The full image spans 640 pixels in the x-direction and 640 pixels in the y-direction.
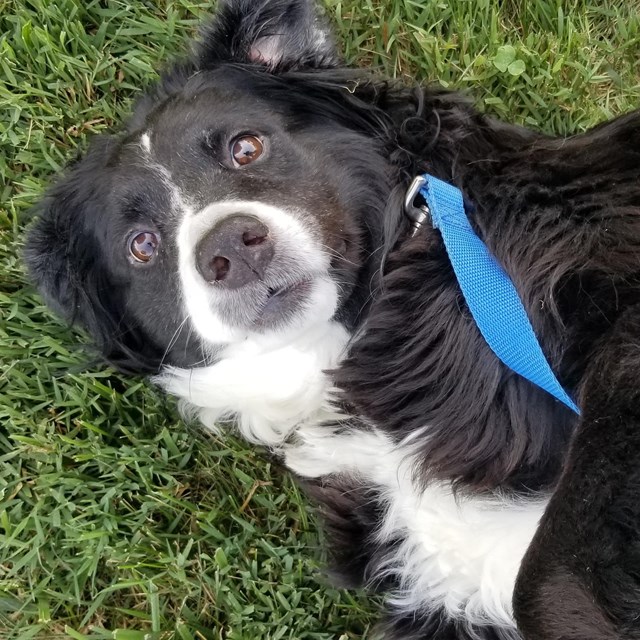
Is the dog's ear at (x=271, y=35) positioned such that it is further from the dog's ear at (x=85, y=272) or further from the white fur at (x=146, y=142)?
the dog's ear at (x=85, y=272)

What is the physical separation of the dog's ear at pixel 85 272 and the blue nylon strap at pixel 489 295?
5.08ft

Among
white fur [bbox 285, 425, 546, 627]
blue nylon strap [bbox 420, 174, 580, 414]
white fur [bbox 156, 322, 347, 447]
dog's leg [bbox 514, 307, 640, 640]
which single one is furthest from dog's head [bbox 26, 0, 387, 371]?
dog's leg [bbox 514, 307, 640, 640]

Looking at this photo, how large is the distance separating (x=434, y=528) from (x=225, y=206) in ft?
4.95

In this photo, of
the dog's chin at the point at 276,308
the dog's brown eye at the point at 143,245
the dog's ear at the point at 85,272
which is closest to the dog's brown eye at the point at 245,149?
the dog's brown eye at the point at 143,245

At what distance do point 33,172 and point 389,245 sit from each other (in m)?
2.55

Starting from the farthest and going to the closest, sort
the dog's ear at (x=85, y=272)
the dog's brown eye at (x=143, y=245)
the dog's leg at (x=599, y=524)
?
the dog's ear at (x=85, y=272) → the dog's brown eye at (x=143, y=245) → the dog's leg at (x=599, y=524)

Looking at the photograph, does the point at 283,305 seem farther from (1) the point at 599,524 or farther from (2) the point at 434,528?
(1) the point at 599,524

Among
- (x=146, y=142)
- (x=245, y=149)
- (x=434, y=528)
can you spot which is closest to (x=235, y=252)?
(x=245, y=149)

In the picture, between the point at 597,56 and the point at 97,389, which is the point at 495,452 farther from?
the point at 597,56

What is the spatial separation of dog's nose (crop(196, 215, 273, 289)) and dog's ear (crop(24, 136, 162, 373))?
848 millimetres

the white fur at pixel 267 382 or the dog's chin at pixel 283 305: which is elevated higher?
the dog's chin at pixel 283 305

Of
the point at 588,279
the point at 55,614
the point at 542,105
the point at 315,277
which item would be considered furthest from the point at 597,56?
the point at 55,614

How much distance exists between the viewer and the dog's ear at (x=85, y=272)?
337 centimetres

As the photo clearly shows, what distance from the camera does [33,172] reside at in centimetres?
424
